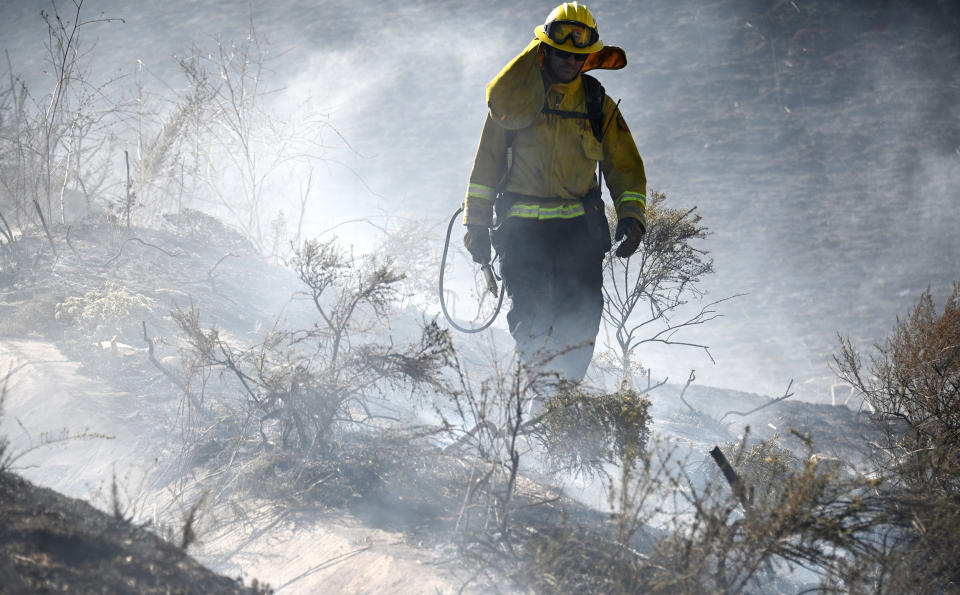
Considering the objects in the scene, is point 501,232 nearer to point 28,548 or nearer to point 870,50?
point 28,548

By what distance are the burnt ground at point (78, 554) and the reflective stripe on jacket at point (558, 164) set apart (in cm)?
230

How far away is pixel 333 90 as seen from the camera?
73.9ft

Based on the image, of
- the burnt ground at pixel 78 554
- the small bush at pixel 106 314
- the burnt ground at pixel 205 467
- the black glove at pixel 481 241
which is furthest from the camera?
the small bush at pixel 106 314

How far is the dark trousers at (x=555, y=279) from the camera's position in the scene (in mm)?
3566

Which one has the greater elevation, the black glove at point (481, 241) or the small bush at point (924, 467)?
the black glove at point (481, 241)

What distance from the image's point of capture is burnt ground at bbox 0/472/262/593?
156cm

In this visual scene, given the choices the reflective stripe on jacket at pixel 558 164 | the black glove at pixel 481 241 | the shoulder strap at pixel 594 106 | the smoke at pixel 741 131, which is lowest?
the black glove at pixel 481 241

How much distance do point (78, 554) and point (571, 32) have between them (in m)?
3.10

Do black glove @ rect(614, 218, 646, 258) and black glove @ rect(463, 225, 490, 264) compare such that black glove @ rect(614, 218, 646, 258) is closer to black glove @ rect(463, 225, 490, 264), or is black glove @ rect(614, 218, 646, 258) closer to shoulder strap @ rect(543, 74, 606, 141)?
shoulder strap @ rect(543, 74, 606, 141)

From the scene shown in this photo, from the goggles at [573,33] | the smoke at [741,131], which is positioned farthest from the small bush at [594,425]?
the smoke at [741,131]

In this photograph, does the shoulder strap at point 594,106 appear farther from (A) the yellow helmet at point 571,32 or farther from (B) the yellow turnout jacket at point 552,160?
(A) the yellow helmet at point 571,32

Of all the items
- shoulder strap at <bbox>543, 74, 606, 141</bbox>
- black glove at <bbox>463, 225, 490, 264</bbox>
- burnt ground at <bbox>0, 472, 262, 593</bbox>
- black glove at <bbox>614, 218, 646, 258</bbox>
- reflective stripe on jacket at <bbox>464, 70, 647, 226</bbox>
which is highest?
shoulder strap at <bbox>543, 74, 606, 141</bbox>

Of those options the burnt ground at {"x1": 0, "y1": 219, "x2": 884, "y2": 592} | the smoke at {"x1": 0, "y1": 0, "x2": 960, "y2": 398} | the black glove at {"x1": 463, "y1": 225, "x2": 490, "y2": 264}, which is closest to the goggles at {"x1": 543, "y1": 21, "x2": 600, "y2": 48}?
the black glove at {"x1": 463, "y1": 225, "x2": 490, "y2": 264}

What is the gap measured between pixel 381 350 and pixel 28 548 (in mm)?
1947
